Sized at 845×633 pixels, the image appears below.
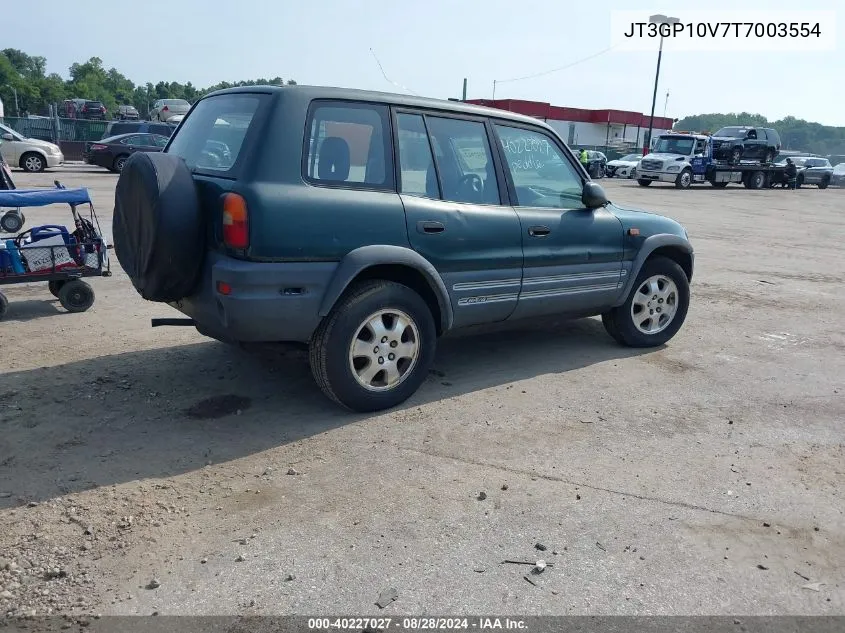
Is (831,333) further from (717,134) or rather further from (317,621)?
(717,134)

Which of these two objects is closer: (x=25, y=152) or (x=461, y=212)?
(x=461, y=212)

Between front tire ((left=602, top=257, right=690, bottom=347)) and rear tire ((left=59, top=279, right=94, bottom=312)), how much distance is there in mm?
4626

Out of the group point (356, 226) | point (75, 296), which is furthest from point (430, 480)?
point (75, 296)

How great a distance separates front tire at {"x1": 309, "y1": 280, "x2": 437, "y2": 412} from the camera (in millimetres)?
4027

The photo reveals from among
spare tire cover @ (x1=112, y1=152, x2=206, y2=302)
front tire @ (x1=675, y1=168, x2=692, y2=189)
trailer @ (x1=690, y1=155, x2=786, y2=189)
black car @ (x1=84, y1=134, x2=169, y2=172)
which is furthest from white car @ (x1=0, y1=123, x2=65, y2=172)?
trailer @ (x1=690, y1=155, x2=786, y2=189)

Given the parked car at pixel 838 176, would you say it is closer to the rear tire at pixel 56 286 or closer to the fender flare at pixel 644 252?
the fender flare at pixel 644 252

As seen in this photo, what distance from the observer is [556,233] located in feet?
16.4

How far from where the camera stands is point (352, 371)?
412cm

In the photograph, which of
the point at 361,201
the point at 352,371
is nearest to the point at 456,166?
the point at 361,201

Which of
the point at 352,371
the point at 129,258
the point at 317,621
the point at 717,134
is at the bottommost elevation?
the point at 317,621

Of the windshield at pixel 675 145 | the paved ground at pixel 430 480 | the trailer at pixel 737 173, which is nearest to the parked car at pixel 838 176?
the trailer at pixel 737 173

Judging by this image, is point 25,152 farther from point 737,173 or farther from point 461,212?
point 737,173

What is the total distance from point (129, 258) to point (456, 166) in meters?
2.12

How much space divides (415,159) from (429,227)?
45 cm
